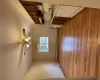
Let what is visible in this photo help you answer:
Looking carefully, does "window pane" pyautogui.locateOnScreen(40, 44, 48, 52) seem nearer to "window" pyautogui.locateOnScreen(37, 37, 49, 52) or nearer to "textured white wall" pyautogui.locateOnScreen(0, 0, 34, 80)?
"window" pyautogui.locateOnScreen(37, 37, 49, 52)

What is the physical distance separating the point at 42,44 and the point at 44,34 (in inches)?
26.9

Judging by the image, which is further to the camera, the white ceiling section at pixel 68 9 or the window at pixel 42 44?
the window at pixel 42 44

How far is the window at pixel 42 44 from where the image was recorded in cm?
803

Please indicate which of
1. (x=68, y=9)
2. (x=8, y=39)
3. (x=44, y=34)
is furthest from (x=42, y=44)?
(x=68, y=9)

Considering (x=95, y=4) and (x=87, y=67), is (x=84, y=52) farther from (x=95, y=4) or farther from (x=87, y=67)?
(x=95, y=4)

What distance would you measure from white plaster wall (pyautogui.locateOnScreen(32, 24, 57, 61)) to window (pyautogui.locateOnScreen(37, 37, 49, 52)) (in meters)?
0.20

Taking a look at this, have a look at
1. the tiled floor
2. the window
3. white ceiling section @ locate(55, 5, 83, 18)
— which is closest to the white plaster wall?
the window

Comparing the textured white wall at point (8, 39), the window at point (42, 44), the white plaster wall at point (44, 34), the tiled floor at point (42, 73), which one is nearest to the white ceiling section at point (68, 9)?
the textured white wall at point (8, 39)

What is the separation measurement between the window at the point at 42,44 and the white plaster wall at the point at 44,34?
0.66ft

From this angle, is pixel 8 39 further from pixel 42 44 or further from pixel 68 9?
pixel 42 44

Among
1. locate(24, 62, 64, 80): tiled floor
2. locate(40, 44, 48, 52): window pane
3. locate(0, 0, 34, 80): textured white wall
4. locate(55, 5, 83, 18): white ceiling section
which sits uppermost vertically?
locate(55, 5, 83, 18): white ceiling section

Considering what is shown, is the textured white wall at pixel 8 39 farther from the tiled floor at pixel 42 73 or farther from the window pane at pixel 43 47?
the window pane at pixel 43 47

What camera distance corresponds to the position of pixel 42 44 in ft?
26.7

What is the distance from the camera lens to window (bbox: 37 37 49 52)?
8031 millimetres
